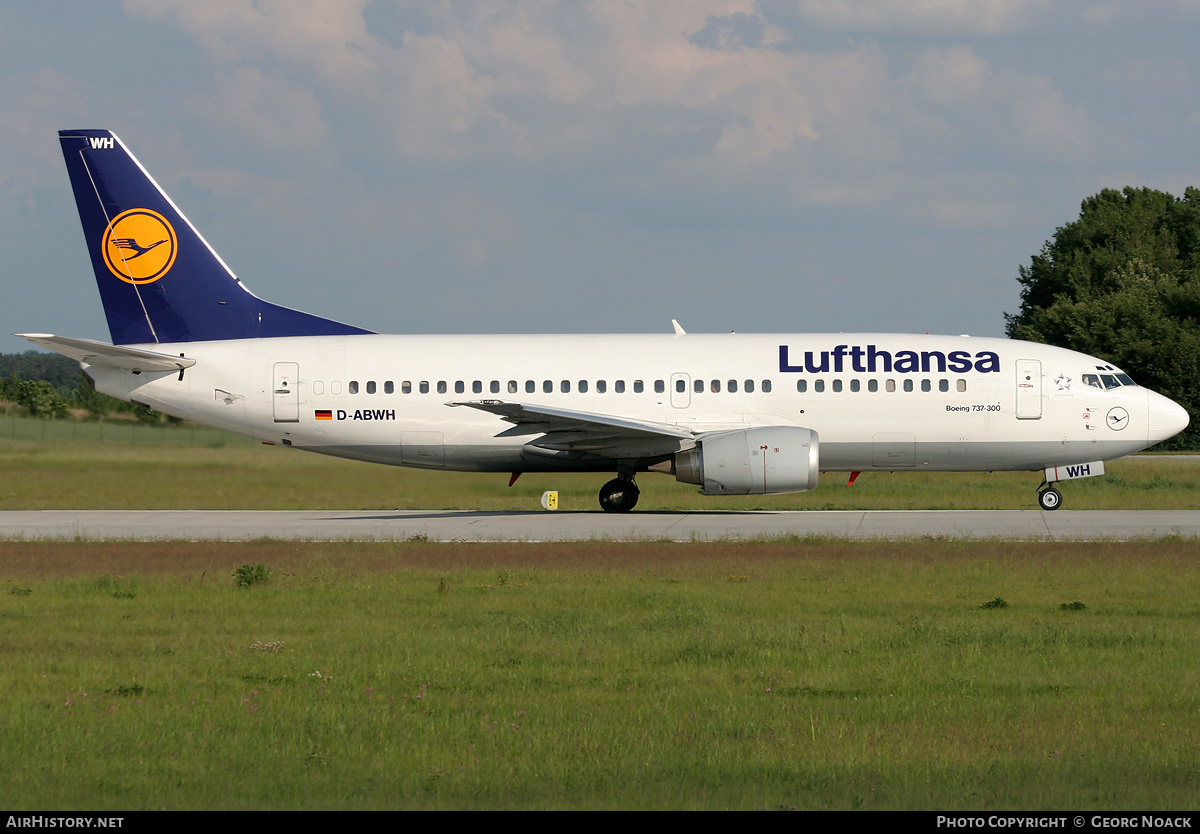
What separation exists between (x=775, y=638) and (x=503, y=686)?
10.6 ft

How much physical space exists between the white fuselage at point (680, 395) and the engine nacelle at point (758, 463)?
4.55 ft

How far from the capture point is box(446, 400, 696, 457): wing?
26.0 meters

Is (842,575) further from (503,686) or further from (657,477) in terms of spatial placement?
(657,477)

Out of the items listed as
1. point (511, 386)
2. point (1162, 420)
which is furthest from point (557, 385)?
point (1162, 420)

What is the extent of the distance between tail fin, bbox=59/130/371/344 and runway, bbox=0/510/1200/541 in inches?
176

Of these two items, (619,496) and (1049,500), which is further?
(619,496)

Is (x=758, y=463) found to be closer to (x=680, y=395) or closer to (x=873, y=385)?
(x=680, y=395)

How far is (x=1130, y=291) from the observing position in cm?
7244

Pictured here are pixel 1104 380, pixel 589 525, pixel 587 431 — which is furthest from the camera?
pixel 1104 380

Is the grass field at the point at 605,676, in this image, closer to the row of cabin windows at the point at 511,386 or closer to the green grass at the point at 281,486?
the green grass at the point at 281,486

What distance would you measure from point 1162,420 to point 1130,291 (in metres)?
49.2

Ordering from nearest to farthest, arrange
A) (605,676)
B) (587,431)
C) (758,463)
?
(605,676) < (758,463) < (587,431)

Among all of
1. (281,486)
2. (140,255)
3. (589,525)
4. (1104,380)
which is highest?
(140,255)
